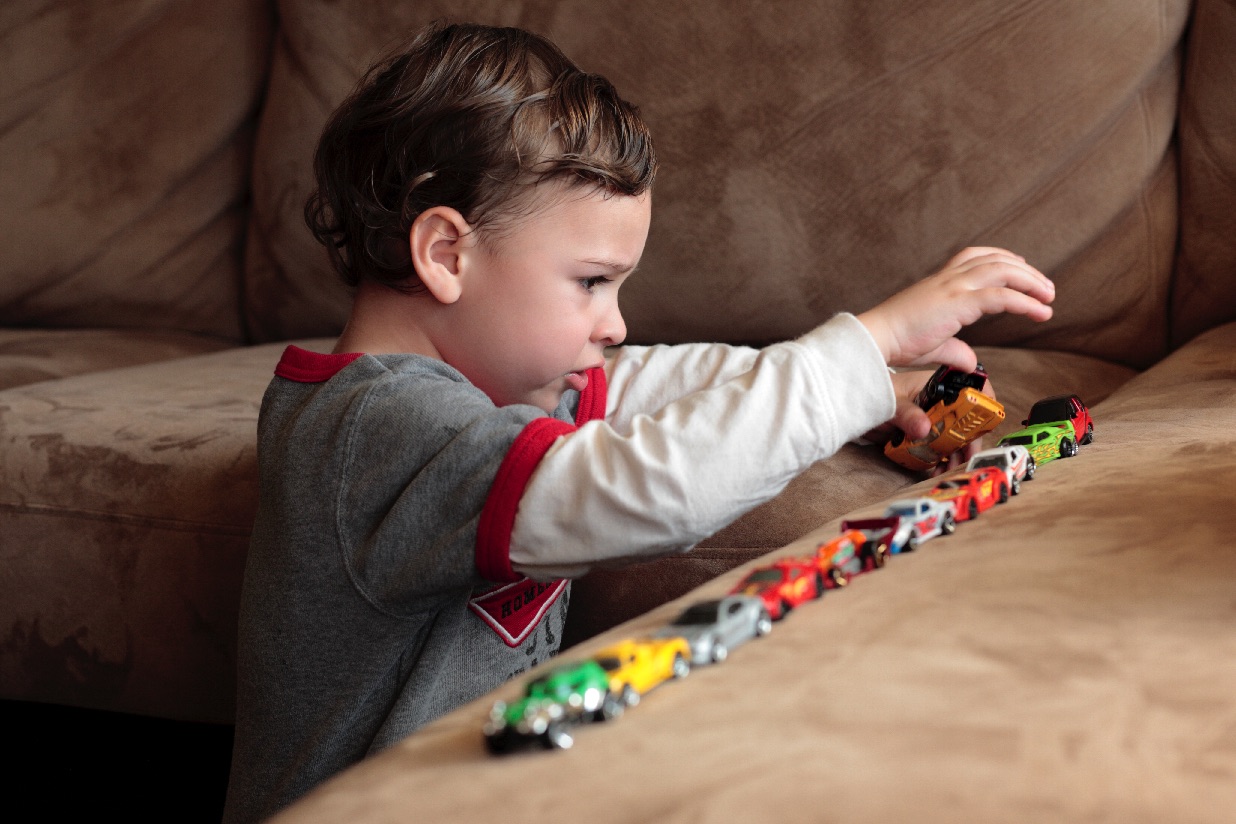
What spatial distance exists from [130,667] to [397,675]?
0.43 m

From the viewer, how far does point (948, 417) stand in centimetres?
90

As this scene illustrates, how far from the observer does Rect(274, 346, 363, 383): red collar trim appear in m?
0.80

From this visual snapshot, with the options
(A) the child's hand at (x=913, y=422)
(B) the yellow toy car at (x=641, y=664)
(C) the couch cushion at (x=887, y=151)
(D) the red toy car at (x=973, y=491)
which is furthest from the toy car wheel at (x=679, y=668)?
(C) the couch cushion at (x=887, y=151)

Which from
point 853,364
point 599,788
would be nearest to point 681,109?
point 853,364

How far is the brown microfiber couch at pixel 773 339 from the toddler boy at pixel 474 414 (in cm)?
11

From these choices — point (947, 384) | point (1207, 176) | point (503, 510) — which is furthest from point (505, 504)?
point (1207, 176)

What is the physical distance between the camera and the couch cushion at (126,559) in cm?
105

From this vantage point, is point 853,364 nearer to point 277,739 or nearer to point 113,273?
point 277,739

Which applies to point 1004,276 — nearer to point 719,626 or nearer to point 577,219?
point 577,219

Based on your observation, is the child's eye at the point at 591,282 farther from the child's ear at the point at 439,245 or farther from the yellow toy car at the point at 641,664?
the yellow toy car at the point at 641,664

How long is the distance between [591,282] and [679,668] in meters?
0.45

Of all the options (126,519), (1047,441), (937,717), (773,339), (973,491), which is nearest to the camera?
(937,717)

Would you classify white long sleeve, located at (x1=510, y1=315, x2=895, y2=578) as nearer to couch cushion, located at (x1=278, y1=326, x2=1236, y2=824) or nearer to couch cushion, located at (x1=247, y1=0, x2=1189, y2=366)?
couch cushion, located at (x1=278, y1=326, x2=1236, y2=824)

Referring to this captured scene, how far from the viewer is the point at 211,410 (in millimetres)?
1182
